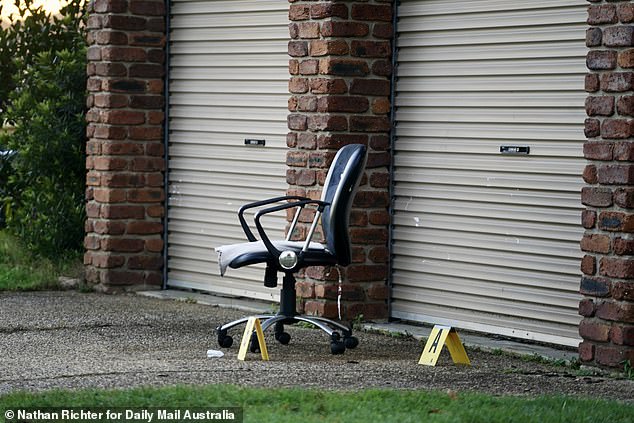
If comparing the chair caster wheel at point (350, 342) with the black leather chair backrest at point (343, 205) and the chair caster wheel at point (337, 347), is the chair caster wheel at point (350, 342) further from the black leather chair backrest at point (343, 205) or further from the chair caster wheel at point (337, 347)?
the black leather chair backrest at point (343, 205)

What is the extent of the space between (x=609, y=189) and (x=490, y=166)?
4.82 feet

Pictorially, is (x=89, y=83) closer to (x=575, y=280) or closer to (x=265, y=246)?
(x=265, y=246)

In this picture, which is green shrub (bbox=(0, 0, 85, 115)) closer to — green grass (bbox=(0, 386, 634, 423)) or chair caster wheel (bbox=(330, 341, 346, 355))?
chair caster wheel (bbox=(330, 341, 346, 355))

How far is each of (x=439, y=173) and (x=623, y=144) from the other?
2.05m

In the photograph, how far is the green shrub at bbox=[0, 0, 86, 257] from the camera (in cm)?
1244

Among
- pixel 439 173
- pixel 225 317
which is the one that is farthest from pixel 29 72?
pixel 439 173

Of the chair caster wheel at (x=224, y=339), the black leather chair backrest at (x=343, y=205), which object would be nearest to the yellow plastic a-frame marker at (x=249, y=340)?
the chair caster wheel at (x=224, y=339)

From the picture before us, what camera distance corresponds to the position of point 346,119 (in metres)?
9.78

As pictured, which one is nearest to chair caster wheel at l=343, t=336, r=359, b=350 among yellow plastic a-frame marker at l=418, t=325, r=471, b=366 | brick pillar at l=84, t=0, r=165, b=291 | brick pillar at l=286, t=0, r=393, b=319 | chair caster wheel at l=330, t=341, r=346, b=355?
chair caster wheel at l=330, t=341, r=346, b=355

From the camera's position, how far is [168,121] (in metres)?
11.8

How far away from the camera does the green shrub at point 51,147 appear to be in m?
12.4

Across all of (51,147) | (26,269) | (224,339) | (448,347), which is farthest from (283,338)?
(51,147)

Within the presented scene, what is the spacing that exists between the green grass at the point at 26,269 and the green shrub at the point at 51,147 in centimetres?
12

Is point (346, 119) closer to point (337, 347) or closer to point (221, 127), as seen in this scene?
point (221, 127)
